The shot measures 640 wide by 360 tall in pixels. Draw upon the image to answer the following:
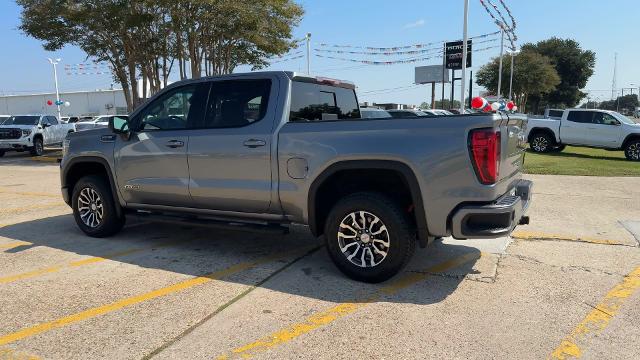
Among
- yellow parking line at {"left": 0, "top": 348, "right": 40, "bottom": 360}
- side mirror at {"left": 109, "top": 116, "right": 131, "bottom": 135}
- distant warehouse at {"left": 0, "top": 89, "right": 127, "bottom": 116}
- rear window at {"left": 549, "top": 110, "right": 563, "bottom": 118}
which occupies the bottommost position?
yellow parking line at {"left": 0, "top": 348, "right": 40, "bottom": 360}

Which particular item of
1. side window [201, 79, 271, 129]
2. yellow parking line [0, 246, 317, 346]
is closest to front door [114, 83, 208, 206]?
side window [201, 79, 271, 129]

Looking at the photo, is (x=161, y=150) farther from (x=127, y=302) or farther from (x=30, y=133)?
(x=30, y=133)

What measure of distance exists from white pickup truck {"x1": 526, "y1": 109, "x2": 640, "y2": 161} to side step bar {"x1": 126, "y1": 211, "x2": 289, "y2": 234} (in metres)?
16.4

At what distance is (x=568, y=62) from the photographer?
6594 cm

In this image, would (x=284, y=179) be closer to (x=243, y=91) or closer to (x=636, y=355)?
(x=243, y=91)

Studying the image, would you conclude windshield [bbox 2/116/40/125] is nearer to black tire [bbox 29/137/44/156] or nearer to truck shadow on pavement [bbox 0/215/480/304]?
black tire [bbox 29/137/44/156]

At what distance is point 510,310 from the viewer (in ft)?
12.8

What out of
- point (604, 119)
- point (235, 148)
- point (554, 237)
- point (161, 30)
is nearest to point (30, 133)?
point (161, 30)

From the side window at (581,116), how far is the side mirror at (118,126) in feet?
55.8

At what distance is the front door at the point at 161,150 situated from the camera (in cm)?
531

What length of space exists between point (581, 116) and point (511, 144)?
15975mm

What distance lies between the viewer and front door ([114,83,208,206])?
531cm

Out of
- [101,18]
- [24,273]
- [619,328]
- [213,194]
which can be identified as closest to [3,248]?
[24,273]

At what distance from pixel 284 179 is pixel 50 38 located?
18.9 meters
